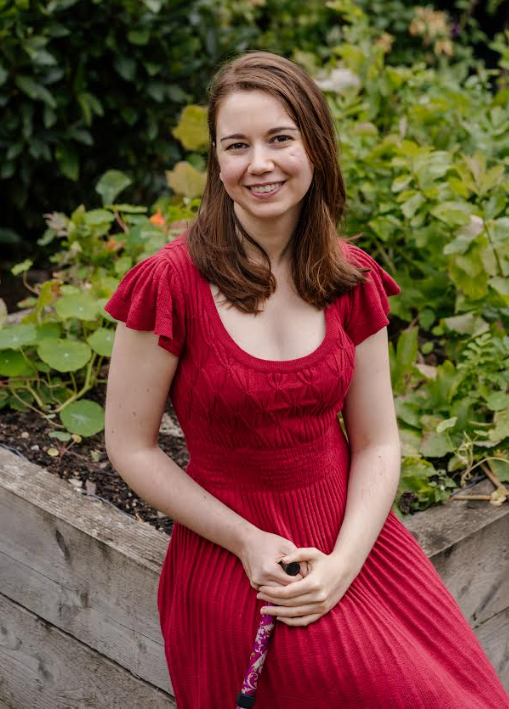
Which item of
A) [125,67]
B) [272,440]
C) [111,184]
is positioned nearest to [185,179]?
[111,184]

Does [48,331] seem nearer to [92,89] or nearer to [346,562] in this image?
[346,562]

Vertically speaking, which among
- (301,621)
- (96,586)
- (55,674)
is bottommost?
(55,674)

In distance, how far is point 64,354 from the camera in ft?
8.19

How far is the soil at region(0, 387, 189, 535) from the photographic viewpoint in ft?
7.24

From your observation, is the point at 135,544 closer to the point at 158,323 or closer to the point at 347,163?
the point at 158,323

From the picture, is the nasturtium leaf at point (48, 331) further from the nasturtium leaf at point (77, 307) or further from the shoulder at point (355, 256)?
the shoulder at point (355, 256)


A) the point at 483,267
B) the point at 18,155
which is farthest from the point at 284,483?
the point at 18,155

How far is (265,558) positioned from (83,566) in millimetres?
637

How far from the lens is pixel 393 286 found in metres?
1.83

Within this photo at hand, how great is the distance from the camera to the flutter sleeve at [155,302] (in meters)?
1.54

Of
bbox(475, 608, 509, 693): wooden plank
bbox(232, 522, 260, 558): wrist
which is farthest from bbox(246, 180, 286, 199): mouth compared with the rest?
bbox(475, 608, 509, 693): wooden plank

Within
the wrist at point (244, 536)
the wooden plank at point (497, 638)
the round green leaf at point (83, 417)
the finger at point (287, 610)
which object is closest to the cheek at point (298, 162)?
the wrist at point (244, 536)

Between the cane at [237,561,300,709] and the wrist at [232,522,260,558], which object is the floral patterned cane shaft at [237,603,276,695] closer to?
the cane at [237,561,300,709]

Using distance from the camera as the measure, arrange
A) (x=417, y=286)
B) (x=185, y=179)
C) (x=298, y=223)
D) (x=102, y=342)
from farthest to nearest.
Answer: (x=185, y=179), (x=417, y=286), (x=102, y=342), (x=298, y=223)
